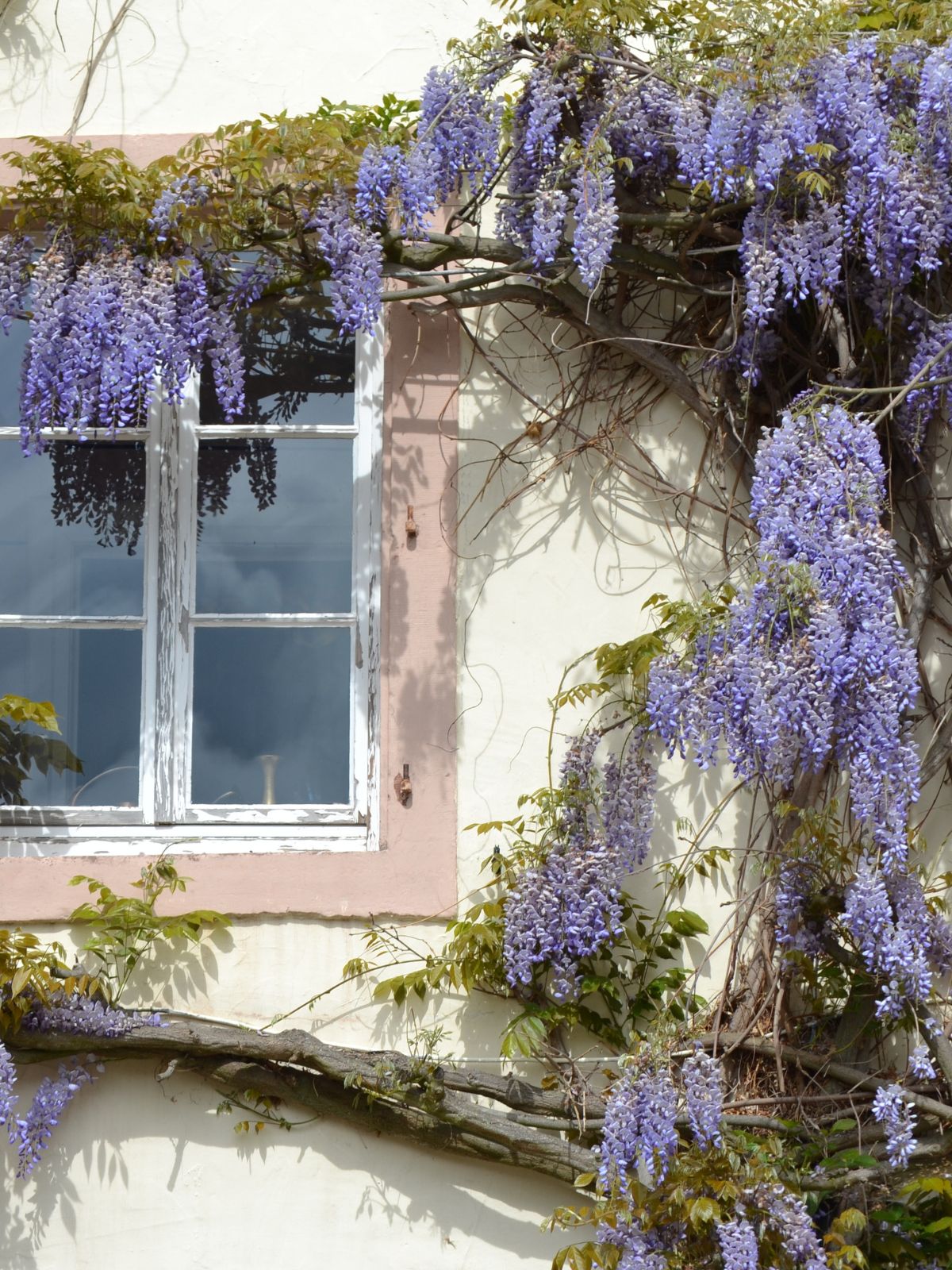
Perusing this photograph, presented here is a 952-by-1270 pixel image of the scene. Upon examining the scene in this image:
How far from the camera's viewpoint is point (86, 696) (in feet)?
12.4

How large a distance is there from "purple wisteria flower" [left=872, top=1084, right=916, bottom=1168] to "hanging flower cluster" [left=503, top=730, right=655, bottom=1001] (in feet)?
2.15

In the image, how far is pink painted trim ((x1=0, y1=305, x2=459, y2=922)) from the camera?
3588mm

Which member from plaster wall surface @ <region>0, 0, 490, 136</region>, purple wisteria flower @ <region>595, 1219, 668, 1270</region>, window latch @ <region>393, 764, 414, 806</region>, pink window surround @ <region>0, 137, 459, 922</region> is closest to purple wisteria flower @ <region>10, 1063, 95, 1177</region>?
pink window surround @ <region>0, 137, 459, 922</region>

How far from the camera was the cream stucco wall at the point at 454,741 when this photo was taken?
11.4 ft

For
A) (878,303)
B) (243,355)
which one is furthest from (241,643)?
(878,303)

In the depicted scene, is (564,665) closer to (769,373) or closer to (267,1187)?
(769,373)

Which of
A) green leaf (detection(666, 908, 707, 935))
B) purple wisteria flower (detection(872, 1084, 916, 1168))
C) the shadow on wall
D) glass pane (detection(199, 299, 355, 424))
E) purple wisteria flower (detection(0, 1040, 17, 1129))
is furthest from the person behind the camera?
glass pane (detection(199, 299, 355, 424))

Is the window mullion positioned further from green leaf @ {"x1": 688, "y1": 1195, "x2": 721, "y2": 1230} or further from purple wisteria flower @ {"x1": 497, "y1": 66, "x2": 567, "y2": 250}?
green leaf @ {"x1": 688, "y1": 1195, "x2": 721, "y2": 1230}

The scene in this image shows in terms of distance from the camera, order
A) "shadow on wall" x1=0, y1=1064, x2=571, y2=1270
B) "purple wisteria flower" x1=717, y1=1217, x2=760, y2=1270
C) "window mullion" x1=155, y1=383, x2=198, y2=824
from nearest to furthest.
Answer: "purple wisteria flower" x1=717, y1=1217, x2=760, y2=1270 < "shadow on wall" x1=0, y1=1064, x2=571, y2=1270 < "window mullion" x1=155, y1=383, x2=198, y2=824

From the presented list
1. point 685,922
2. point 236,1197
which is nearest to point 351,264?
point 685,922

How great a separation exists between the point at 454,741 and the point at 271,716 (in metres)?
0.46

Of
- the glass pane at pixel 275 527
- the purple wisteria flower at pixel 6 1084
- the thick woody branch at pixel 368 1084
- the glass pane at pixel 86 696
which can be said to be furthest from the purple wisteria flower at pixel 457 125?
the purple wisteria flower at pixel 6 1084

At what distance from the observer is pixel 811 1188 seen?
10.8 ft

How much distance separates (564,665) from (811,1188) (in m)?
1.29
